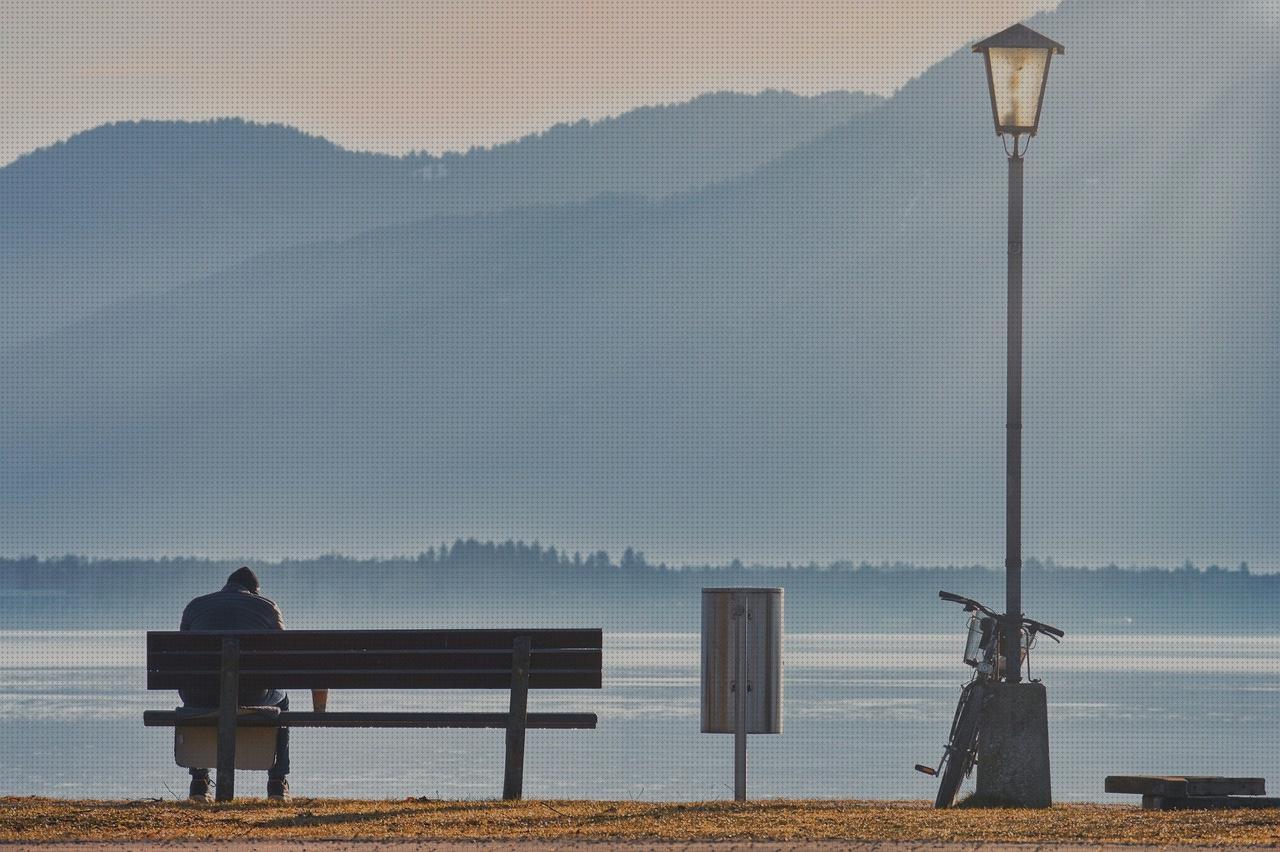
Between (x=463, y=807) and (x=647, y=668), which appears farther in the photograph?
(x=647, y=668)

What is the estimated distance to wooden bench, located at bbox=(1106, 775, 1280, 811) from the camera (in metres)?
13.1

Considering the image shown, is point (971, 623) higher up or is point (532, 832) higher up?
point (971, 623)

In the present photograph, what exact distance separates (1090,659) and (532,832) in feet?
353

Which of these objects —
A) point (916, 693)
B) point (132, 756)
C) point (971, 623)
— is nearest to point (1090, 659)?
point (916, 693)

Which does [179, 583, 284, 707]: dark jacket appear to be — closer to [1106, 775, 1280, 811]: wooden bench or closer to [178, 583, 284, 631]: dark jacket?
[178, 583, 284, 631]: dark jacket

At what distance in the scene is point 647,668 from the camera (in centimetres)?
8850

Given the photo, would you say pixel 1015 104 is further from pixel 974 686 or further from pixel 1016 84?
pixel 974 686

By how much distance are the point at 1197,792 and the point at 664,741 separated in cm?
3192

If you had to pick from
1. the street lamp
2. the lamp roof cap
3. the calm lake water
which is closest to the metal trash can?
the street lamp

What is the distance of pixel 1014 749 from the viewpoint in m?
13.8

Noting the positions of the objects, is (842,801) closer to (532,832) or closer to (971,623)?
(971,623)

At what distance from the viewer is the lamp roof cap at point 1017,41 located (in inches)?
591

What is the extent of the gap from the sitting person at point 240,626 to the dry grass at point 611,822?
3.67 ft

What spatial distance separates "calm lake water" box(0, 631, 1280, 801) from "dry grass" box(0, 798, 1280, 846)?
11.4 metres
